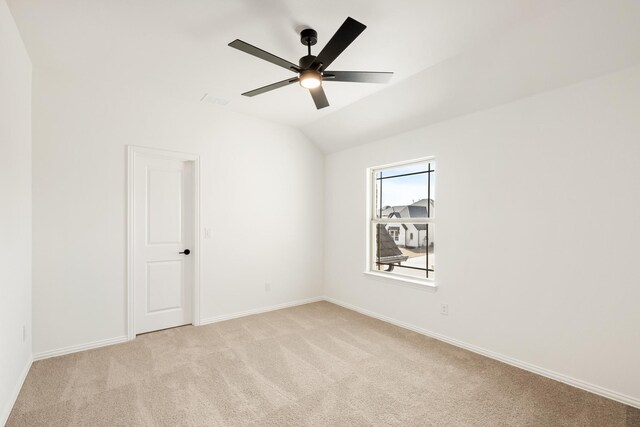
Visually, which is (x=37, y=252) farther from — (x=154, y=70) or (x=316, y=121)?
(x=316, y=121)

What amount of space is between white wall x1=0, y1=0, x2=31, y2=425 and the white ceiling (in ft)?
0.89

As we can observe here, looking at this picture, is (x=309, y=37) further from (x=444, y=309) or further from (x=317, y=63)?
(x=444, y=309)

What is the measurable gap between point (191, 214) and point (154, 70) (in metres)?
1.65

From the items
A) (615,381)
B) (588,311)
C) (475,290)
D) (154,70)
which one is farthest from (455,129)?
(154,70)

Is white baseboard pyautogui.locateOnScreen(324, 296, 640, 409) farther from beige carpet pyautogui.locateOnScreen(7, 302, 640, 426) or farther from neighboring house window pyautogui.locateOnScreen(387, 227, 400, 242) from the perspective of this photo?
neighboring house window pyautogui.locateOnScreen(387, 227, 400, 242)

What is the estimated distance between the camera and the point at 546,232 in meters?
2.69

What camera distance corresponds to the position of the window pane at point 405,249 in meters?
3.79

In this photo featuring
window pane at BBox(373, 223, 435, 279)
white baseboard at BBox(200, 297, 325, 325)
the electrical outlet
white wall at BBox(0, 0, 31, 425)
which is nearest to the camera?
white wall at BBox(0, 0, 31, 425)

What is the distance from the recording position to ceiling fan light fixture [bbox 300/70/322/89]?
7.48 ft

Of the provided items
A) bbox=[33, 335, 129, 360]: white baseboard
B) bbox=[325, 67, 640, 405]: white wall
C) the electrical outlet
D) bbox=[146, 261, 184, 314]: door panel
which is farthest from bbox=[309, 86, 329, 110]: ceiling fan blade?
bbox=[33, 335, 129, 360]: white baseboard

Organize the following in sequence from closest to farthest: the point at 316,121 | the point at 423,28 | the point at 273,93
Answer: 1. the point at 423,28
2. the point at 273,93
3. the point at 316,121

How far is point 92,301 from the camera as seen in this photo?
3.22 metres

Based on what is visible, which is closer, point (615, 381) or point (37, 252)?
point (615, 381)

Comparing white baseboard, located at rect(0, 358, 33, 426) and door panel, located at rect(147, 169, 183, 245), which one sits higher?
door panel, located at rect(147, 169, 183, 245)
